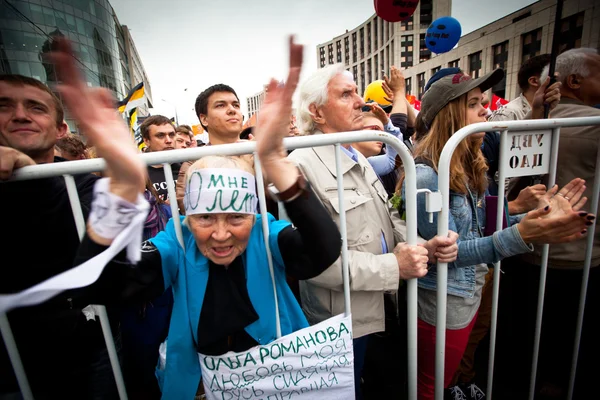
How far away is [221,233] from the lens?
3.64 feet

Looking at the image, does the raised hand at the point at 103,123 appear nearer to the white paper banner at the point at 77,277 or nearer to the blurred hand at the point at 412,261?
the white paper banner at the point at 77,277

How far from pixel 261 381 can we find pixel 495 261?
4.33 ft

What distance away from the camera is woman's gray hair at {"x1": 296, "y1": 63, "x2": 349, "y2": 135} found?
6.14 feet

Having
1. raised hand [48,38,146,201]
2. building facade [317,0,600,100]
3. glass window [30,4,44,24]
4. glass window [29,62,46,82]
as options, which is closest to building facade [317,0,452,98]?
building facade [317,0,600,100]

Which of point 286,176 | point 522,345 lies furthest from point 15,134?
point 522,345

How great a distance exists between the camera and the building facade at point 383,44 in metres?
49.4

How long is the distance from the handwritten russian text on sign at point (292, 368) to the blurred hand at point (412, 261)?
0.36 metres

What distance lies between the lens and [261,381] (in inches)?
49.9

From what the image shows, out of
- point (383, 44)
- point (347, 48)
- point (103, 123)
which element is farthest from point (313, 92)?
point (347, 48)

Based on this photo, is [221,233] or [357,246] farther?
[357,246]

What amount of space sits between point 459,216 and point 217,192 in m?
1.35

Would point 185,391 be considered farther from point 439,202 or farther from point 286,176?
point 439,202

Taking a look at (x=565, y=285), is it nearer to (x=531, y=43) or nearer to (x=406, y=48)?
(x=531, y=43)

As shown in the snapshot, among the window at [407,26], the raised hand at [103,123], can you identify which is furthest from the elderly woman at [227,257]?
the window at [407,26]
